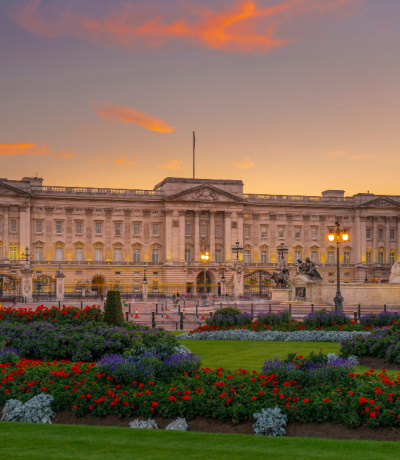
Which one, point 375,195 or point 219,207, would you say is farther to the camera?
point 375,195

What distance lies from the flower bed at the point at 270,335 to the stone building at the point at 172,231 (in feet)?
184

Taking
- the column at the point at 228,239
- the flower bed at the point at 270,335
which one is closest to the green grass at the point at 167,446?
the flower bed at the point at 270,335

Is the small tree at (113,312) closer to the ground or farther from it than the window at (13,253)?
closer to the ground

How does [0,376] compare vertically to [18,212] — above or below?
below

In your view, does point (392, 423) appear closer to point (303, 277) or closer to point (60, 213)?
point (303, 277)

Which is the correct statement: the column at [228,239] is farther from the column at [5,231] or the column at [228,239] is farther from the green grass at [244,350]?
the green grass at [244,350]

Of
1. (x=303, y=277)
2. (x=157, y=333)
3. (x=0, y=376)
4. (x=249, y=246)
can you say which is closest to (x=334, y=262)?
(x=249, y=246)

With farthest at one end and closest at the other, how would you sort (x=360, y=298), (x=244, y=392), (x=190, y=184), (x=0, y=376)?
1. (x=190, y=184)
2. (x=360, y=298)
3. (x=0, y=376)
4. (x=244, y=392)

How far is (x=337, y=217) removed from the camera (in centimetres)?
9988

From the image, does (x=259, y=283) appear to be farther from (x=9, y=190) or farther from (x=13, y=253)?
(x=9, y=190)

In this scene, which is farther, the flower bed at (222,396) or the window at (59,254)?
the window at (59,254)

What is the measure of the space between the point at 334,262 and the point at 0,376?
89663 millimetres

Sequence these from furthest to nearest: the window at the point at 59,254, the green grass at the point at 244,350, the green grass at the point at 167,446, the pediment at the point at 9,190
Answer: the window at the point at 59,254
the pediment at the point at 9,190
the green grass at the point at 244,350
the green grass at the point at 167,446

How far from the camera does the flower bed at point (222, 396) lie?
11328 millimetres
